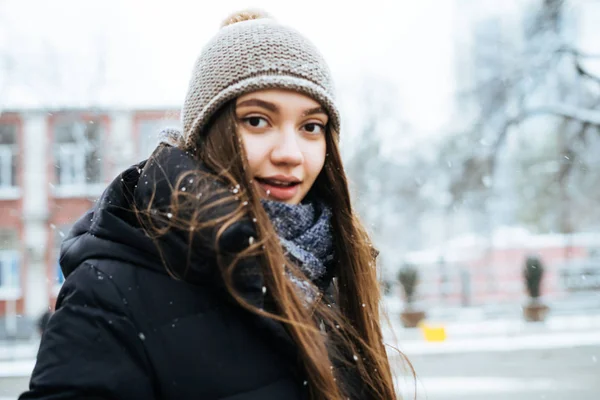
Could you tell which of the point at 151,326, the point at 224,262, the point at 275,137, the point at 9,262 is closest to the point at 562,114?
the point at 275,137

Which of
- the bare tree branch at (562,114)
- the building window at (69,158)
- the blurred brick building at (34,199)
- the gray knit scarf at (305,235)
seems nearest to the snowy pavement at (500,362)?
the bare tree branch at (562,114)

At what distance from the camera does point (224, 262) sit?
3.59ft

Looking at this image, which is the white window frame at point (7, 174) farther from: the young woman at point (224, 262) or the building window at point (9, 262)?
the young woman at point (224, 262)

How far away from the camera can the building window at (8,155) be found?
61.4 ft

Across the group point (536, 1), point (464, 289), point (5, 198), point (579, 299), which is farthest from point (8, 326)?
point (579, 299)

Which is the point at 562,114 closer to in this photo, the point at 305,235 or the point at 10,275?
the point at 305,235

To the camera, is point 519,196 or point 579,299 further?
point 519,196

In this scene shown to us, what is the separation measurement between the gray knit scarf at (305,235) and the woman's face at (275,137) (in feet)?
0.14

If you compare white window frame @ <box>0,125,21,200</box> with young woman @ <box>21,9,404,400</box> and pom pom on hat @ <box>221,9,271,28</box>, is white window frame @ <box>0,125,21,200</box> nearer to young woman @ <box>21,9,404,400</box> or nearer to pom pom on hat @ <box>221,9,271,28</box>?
pom pom on hat @ <box>221,9,271,28</box>

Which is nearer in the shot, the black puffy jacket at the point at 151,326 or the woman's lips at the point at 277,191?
the black puffy jacket at the point at 151,326

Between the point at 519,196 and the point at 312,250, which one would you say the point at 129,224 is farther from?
the point at 519,196

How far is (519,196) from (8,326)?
21.5m

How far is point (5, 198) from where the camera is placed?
18828 mm

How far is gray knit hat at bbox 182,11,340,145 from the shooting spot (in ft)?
3.96
